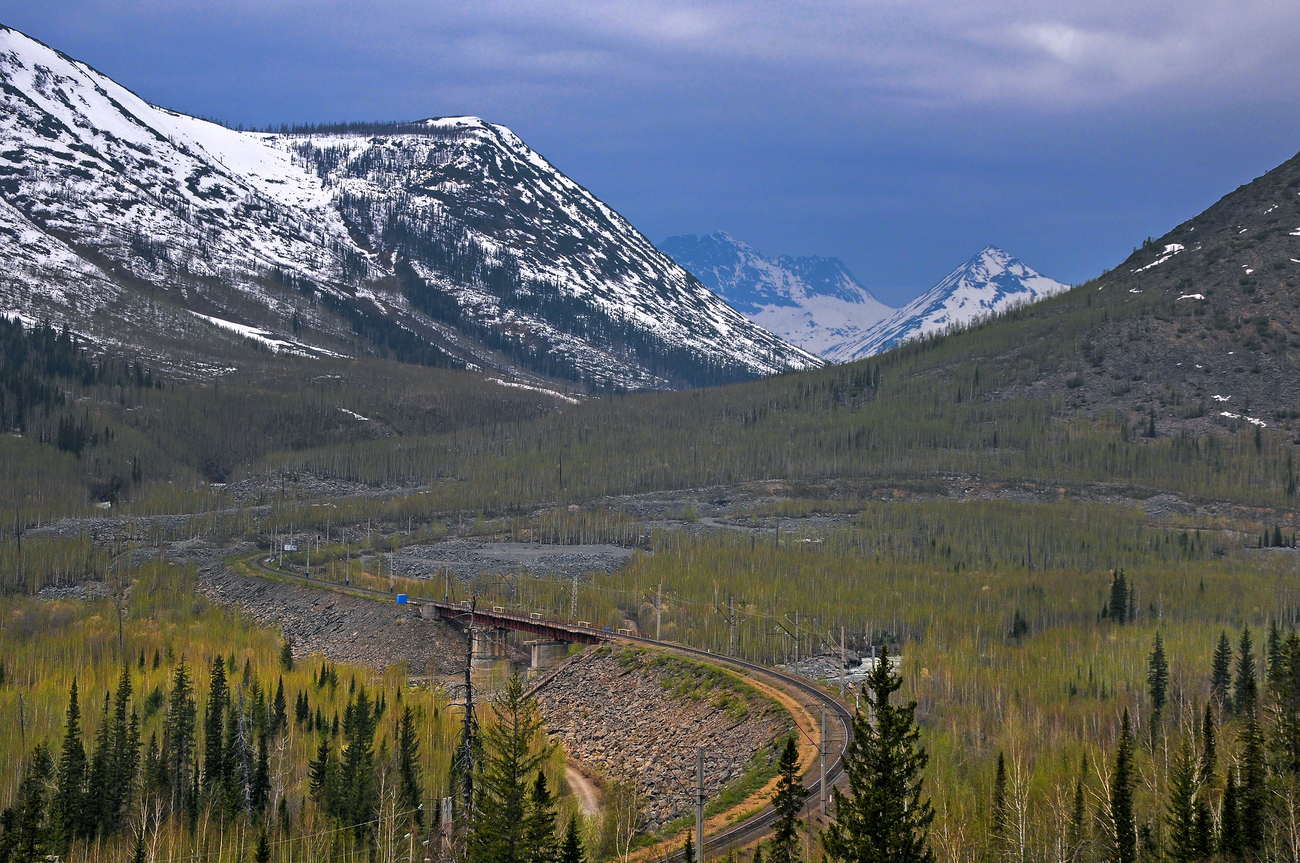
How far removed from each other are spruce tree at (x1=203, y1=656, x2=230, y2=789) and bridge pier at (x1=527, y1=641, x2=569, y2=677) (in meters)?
35.1

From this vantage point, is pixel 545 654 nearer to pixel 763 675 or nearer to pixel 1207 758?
pixel 763 675

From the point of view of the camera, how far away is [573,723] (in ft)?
358

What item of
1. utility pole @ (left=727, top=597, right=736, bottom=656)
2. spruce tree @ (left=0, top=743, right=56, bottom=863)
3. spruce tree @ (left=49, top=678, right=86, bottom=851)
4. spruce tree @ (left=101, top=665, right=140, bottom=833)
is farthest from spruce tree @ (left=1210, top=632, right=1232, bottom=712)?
spruce tree @ (left=49, top=678, right=86, bottom=851)

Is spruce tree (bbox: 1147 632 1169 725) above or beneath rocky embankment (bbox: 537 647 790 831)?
above

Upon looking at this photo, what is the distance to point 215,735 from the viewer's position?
9100 centimetres

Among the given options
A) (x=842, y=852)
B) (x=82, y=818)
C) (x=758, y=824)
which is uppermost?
(x=842, y=852)

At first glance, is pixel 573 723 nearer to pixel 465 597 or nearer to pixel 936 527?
pixel 465 597

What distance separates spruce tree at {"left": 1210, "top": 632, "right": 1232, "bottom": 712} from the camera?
9919cm

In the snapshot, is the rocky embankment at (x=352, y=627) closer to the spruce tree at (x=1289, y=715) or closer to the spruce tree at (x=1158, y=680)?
the spruce tree at (x=1158, y=680)

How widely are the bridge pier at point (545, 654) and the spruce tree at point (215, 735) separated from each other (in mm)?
35120

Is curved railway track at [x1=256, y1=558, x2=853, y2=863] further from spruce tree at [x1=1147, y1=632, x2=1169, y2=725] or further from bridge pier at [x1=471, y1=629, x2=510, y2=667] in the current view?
spruce tree at [x1=1147, y1=632, x2=1169, y2=725]

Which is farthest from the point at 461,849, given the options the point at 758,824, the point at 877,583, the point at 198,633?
the point at 877,583

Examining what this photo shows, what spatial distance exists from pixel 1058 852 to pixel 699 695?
46233 mm

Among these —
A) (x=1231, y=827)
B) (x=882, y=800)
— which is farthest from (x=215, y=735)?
(x=1231, y=827)
